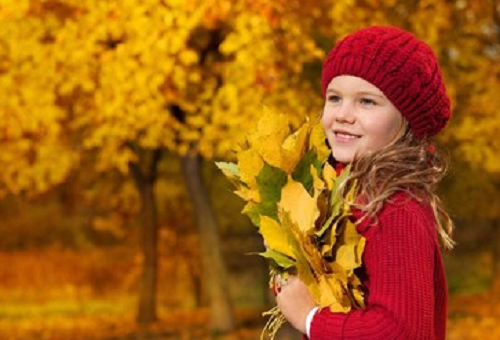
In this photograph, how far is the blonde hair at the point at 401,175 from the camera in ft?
9.41

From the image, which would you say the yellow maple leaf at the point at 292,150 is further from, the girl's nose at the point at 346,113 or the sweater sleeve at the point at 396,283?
the sweater sleeve at the point at 396,283

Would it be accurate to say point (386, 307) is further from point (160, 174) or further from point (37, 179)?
point (160, 174)

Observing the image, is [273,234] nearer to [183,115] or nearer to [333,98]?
[333,98]

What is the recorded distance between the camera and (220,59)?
584 inches

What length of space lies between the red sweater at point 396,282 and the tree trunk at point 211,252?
13249 millimetres

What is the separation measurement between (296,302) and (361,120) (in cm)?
55

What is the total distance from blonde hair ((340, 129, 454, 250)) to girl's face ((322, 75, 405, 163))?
4 cm

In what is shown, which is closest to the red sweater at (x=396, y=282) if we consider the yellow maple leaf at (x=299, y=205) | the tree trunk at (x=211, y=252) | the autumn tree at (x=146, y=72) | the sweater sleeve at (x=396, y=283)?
the sweater sleeve at (x=396, y=283)

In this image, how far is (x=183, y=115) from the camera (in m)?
15.1

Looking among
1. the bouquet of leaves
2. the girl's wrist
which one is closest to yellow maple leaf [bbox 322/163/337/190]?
the bouquet of leaves

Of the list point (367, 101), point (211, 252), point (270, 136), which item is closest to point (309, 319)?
point (270, 136)

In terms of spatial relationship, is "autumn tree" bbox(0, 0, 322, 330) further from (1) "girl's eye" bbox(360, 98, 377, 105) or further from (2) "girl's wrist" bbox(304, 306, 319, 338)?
(2) "girl's wrist" bbox(304, 306, 319, 338)

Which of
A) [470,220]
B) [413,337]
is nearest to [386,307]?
[413,337]

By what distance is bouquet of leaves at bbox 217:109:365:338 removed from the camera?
9.56 ft
